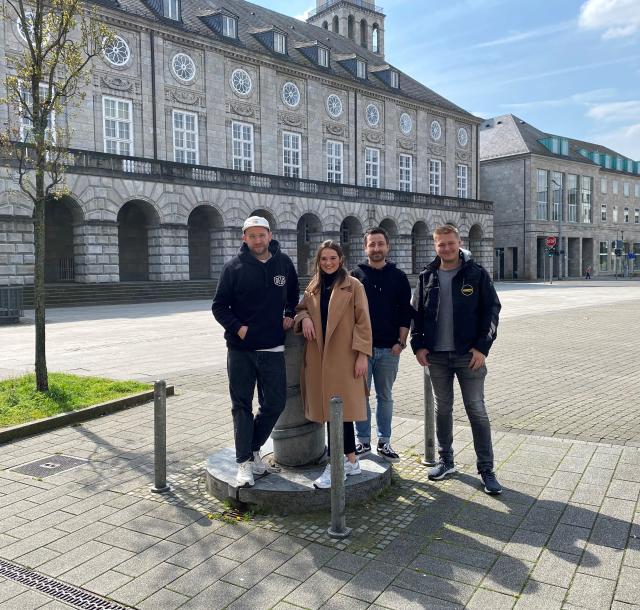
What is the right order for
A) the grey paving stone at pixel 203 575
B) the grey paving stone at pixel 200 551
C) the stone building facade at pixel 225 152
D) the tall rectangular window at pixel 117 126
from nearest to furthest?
the grey paving stone at pixel 203 575 → the grey paving stone at pixel 200 551 → the stone building facade at pixel 225 152 → the tall rectangular window at pixel 117 126

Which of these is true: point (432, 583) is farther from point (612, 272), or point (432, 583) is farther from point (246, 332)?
point (612, 272)

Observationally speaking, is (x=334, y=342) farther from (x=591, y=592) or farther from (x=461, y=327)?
(x=591, y=592)

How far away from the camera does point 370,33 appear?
67.6m

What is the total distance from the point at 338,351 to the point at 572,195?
72.1 m

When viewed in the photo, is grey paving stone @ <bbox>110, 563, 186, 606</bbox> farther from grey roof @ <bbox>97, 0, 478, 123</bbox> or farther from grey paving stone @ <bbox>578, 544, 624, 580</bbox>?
grey roof @ <bbox>97, 0, 478, 123</bbox>

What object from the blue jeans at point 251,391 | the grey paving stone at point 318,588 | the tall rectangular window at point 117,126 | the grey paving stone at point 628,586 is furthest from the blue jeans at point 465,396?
the tall rectangular window at point 117,126

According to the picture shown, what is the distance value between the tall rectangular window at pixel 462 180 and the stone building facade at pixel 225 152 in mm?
1304

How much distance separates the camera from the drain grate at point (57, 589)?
343cm

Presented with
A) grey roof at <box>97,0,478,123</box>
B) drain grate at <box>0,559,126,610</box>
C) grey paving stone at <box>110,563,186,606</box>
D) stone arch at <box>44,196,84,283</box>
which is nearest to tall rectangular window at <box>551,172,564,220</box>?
grey roof at <box>97,0,478,123</box>

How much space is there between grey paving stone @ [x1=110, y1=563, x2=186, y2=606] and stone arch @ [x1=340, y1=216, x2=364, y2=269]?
4116cm

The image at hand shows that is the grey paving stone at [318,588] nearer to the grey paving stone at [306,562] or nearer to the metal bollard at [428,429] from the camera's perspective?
the grey paving stone at [306,562]

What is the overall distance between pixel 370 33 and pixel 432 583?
235 ft

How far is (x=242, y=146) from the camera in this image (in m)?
39.5

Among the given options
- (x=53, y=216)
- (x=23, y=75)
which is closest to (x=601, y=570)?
(x=23, y=75)
